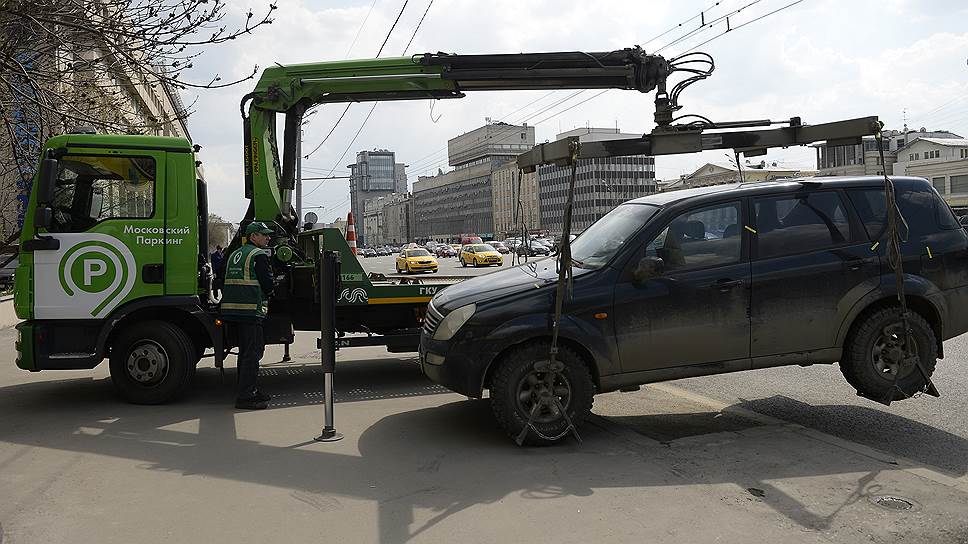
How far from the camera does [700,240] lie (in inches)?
244

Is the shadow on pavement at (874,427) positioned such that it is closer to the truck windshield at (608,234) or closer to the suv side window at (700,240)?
the suv side window at (700,240)

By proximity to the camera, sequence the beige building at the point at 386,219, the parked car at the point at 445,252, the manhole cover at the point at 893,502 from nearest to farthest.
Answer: the manhole cover at the point at 893,502
the parked car at the point at 445,252
the beige building at the point at 386,219

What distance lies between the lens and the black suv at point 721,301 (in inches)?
230

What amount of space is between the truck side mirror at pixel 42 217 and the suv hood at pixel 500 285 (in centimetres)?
392

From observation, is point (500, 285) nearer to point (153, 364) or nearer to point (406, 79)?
point (406, 79)

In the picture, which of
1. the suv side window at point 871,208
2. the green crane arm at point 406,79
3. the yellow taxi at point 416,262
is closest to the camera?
the suv side window at point 871,208

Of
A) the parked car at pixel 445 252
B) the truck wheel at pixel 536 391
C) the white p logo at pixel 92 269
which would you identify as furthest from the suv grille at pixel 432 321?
the parked car at pixel 445 252

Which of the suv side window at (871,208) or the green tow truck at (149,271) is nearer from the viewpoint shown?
the suv side window at (871,208)

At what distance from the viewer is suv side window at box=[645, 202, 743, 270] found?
6125 mm

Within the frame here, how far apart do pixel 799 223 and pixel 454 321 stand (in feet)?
9.99

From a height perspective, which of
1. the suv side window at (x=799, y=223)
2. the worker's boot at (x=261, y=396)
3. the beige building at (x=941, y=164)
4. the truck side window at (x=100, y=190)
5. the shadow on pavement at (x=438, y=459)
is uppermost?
the beige building at (x=941, y=164)

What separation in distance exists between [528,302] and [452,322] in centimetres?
63

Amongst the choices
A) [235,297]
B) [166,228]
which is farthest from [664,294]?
[166,228]

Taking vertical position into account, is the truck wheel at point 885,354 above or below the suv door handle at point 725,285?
below
